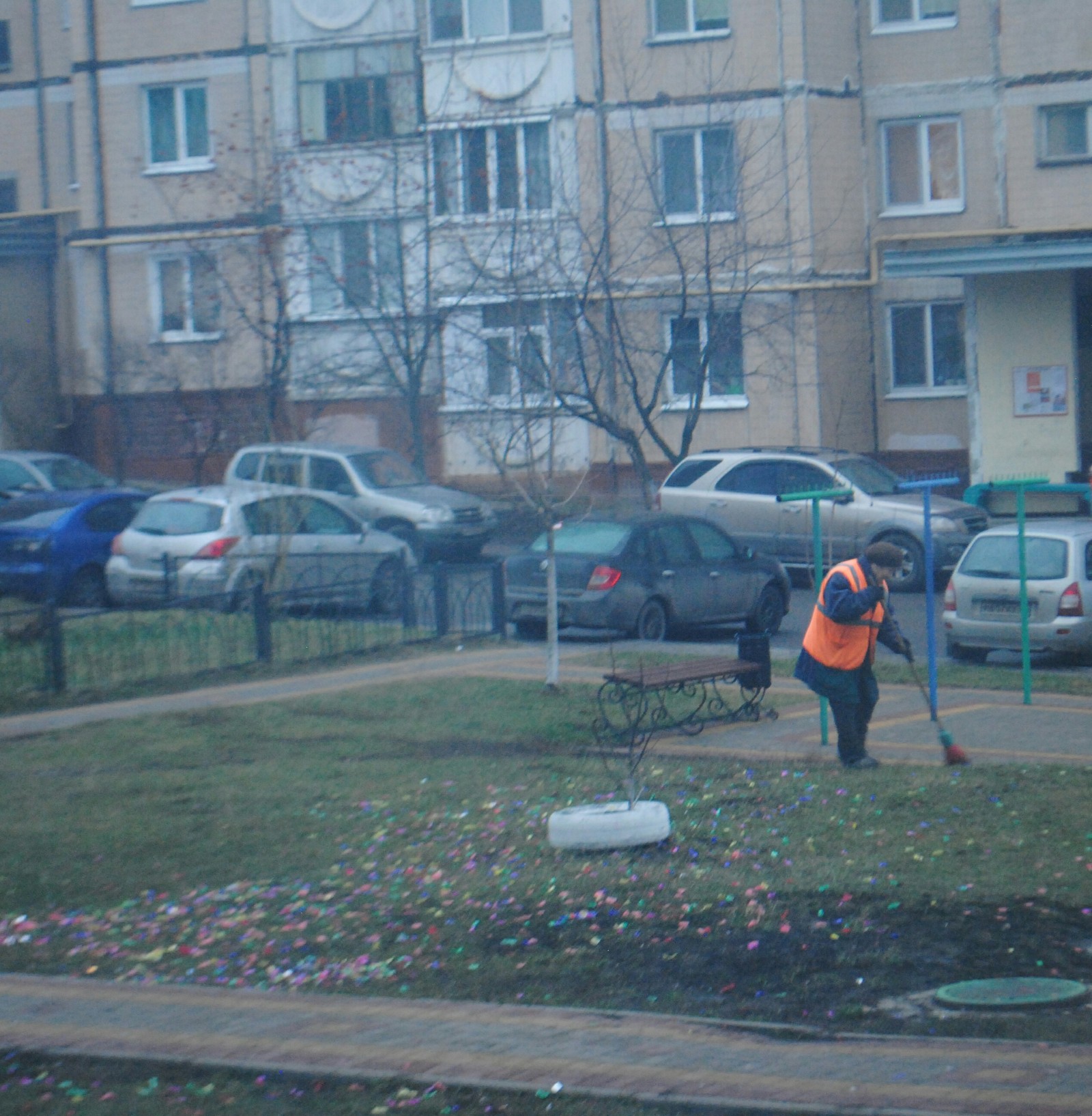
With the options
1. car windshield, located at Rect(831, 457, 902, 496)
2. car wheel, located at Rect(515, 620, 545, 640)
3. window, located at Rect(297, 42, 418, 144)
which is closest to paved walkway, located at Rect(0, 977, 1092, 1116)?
car wheel, located at Rect(515, 620, 545, 640)

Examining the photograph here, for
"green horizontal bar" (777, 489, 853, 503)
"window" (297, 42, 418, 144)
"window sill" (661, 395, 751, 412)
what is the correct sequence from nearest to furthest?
"green horizontal bar" (777, 489, 853, 503), "window sill" (661, 395, 751, 412), "window" (297, 42, 418, 144)

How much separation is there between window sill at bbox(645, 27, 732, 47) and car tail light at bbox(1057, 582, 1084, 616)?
15.3m

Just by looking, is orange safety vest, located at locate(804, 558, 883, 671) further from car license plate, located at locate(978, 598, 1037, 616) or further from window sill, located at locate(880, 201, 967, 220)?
window sill, located at locate(880, 201, 967, 220)

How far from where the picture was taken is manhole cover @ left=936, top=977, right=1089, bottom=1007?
17.5 feet

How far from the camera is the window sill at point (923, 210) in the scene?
26.8 meters

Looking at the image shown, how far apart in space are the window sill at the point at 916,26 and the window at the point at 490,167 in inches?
238

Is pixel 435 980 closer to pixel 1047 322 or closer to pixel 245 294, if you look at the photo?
pixel 1047 322

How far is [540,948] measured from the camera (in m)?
6.12

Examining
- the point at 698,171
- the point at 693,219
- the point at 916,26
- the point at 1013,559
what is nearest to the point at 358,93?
the point at 698,171

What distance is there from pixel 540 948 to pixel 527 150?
23228mm

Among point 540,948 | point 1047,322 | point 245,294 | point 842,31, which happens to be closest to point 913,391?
point 1047,322

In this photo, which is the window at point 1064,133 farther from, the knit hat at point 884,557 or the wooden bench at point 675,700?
the knit hat at point 884,557

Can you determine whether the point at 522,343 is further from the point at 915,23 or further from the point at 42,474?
the point at 915,23

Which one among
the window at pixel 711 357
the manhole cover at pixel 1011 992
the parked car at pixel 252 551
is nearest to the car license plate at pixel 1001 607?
the parked car at pixel 252 551
